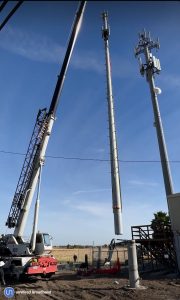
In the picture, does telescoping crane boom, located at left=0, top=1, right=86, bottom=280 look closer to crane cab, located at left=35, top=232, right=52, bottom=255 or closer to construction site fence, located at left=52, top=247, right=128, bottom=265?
crane cab, located at left=35, top=232, right=52, bottom=255

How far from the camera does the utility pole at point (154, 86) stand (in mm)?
32375

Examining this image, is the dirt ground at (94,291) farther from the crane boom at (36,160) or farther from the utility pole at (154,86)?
the utility pole at (154,86)

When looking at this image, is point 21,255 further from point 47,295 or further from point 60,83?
point 60,83

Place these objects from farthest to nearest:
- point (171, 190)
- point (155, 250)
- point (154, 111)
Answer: point (154, 111) → point (171, 190) → point (155, 250)

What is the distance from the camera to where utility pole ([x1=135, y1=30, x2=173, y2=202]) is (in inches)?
1275

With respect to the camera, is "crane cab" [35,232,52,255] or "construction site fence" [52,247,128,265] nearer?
"crane cab" [35,232,52,255]

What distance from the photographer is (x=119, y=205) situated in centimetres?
2053

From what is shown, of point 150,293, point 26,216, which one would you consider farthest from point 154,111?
point 150,293

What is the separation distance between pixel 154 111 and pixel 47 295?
24018mm

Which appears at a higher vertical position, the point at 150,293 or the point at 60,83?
the point at 60,83

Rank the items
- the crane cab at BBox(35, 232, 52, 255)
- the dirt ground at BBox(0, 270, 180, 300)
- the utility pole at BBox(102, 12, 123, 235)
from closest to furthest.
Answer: the dirt ground at BBox(0, 270, 180, 300), the utility pole at BBox(102, 12, 123, 235), the crane cab at BBox(35, 232, 52, 255)

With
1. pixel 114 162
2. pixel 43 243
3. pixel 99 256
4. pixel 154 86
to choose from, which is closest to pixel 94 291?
pixel 43 243

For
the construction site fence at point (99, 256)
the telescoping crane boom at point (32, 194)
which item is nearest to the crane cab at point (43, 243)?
the telescoping crane boom at point (32, 194)

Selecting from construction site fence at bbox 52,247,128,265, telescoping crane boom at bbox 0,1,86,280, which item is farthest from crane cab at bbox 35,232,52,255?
construction site fence at bbox 52,247,128,265
